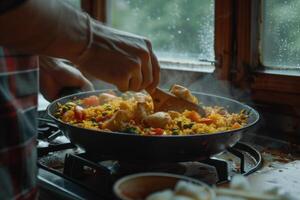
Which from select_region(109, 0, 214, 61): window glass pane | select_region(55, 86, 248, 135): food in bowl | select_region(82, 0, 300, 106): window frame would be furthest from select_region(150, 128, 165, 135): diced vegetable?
select_region(109, 0, 214, 61): window glass pane

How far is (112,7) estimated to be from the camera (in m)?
1.94

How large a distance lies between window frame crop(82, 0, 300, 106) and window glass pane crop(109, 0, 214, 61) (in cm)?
10

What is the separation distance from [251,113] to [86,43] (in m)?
0.49

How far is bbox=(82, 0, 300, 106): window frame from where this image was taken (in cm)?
121

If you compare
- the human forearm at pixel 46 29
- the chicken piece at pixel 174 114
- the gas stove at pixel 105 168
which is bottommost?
the gas stove at pixel 105 168

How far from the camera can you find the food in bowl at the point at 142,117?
94 centimetres

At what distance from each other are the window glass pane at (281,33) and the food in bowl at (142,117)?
25cm

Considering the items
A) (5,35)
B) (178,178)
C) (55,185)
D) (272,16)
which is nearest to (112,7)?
(272,16)

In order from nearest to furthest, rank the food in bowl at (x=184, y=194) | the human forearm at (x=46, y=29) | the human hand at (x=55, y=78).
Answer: the food in bowl at (x=184, y=194) < the human forearm at (x=46, y=29) < the human hand at (x=55, y=78)

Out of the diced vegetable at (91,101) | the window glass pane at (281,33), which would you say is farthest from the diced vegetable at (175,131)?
the window glass pane at (281,33)

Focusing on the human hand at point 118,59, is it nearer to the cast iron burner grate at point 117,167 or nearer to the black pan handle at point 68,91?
the cast iron burner grate at point 117,167

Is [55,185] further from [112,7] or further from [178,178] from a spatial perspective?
[112,7]

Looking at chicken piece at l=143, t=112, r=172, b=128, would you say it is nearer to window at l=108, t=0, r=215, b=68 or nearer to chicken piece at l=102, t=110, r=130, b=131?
chicken piece at l=102, t=110, r=130, b=131

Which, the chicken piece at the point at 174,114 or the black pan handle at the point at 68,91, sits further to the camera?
the black pan handle at the point at 68,91
